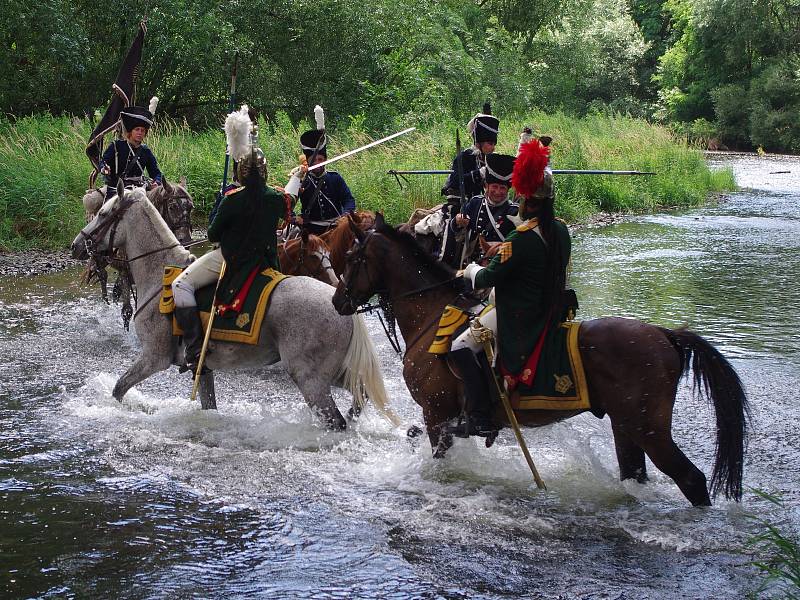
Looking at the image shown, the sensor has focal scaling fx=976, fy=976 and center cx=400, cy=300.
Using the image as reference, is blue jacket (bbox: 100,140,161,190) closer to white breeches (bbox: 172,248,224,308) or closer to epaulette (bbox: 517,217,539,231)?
white breeches (bbox: 172,248,224,308)

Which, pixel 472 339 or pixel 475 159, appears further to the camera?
pixel 475 159

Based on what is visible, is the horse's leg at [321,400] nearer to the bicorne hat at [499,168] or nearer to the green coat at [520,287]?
the green coat at [520,287]

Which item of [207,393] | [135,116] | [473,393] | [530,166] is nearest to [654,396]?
[473,393]

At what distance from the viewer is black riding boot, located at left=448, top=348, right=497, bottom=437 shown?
6.23 meters

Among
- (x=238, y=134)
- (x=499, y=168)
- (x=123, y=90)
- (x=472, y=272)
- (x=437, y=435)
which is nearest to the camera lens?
(x=472, y=272)

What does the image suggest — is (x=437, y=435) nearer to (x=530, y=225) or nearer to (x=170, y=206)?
(x=530, y=225)

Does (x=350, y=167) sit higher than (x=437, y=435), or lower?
higher

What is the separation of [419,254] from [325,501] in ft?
5.94

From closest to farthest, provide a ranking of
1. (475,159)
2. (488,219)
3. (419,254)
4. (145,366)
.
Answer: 1. (419,254)
2. (145,366)
3. (488,219)
4. (475,159)

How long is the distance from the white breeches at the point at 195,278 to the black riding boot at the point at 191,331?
57mm

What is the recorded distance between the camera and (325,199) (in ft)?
33.3

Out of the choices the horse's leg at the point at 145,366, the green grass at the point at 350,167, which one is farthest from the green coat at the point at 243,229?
the green grass at the point at 350,167

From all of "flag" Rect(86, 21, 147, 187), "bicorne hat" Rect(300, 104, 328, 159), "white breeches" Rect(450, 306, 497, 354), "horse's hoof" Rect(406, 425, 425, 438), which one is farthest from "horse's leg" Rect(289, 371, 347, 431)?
"flag" Rect(86, 21, 147, 187)

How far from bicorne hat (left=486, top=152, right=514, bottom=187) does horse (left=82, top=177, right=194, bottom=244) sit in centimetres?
438
